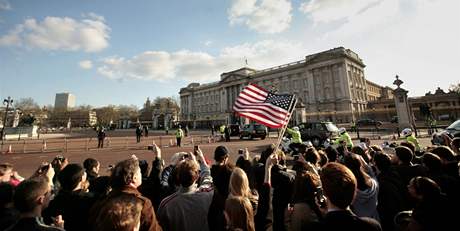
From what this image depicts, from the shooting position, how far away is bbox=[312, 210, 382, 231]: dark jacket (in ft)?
5.65

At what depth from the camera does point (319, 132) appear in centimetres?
1795

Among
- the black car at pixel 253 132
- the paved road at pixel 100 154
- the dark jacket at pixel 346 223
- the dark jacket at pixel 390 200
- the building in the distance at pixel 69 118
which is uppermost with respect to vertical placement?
the building in the distance at pixel 69 118

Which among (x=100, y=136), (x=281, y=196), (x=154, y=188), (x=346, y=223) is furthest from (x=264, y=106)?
(x=100, y=136)

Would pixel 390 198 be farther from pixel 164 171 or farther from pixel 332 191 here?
pixel 164 171

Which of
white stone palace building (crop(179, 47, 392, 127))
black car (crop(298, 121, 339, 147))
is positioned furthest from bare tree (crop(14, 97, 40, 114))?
black car (crop(298, 121, 339, 147))

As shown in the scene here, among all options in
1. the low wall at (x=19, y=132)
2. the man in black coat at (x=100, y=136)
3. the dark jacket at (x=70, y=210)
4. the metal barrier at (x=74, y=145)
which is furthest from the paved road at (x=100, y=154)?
the low wall at (x=19, y=132)

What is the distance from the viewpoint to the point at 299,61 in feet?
220

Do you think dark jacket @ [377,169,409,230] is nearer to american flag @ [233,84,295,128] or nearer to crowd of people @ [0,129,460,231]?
crowd of people @ [0,129,460,231]

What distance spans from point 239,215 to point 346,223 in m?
0.97

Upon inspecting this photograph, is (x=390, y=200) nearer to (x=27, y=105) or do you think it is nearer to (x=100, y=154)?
(x=100, y=154)

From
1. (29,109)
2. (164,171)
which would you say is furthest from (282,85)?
(29,109)

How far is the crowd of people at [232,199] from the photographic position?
1.89 m

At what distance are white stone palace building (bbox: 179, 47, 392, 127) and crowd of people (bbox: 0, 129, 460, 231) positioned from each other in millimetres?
33470

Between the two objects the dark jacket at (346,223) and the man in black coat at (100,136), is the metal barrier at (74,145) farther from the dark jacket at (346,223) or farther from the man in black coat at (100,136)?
the dark jacket at (346,223)
